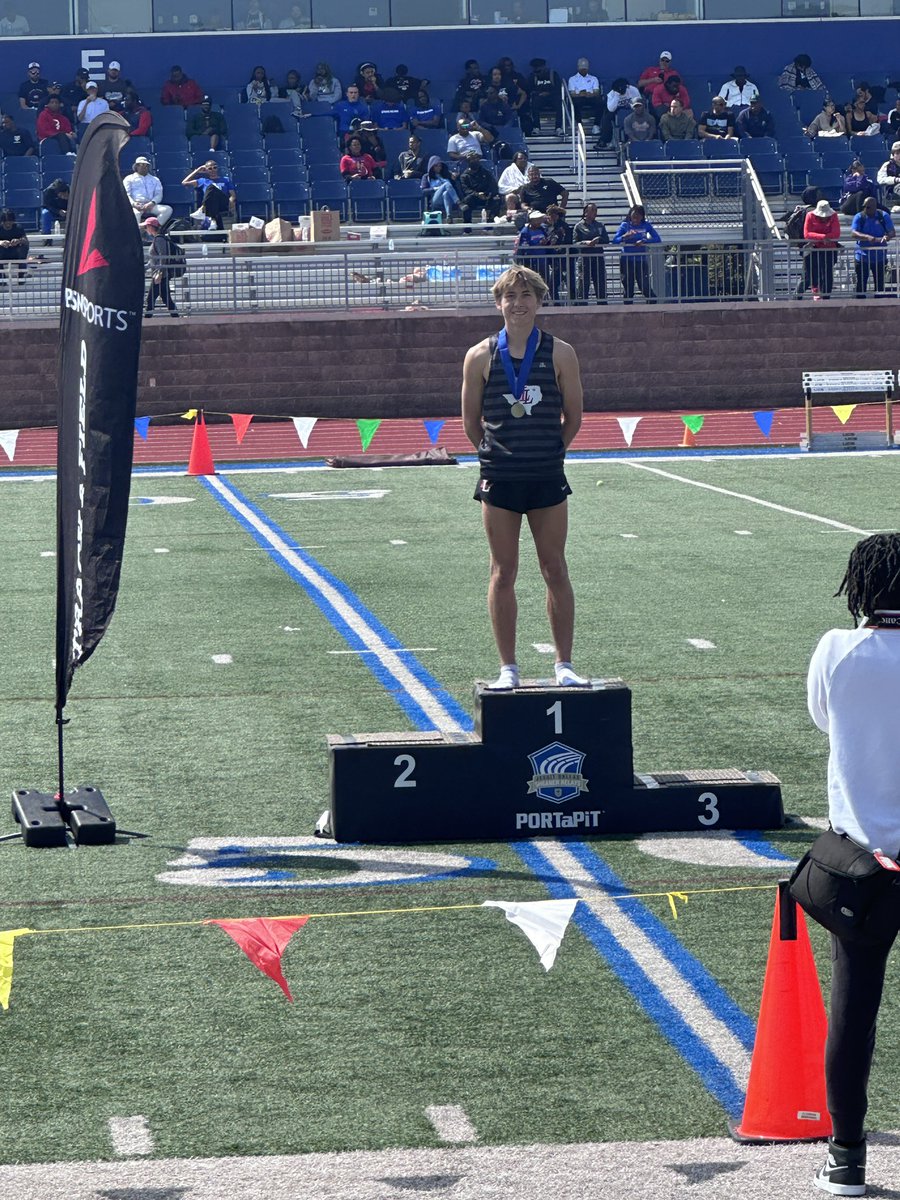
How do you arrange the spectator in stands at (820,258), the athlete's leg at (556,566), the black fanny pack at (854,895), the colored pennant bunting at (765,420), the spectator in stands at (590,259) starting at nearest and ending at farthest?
the black fanny pack at (854,895) < the athlete's leg at (556,566) < the colored pennant bunting at (765,420) < the spectator in stands at (590,259) < the spectator in stands at (820,258)

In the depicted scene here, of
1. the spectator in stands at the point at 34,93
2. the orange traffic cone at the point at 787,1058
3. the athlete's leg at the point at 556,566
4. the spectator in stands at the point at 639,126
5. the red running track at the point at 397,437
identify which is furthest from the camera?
the spectator in stands at the point at 34,93

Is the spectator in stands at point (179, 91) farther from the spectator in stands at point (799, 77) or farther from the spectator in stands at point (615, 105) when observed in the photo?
the spectator in stands at point (799, 77)

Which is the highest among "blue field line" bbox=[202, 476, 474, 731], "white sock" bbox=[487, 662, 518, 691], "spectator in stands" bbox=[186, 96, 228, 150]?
"spectator in stands" bbox=[186, 96, 228, 150]

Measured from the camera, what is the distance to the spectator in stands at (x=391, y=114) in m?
37.0

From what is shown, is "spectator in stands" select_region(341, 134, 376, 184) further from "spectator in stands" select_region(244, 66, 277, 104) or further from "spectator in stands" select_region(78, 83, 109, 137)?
"spectator in stands" select_region(78, 83, 109, 137)

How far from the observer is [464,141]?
3481 centimetres

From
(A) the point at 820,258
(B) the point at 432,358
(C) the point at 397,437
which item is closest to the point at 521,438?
(C) the point at 397,437

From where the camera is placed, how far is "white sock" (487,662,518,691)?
704 cm

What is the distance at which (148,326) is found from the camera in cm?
2723

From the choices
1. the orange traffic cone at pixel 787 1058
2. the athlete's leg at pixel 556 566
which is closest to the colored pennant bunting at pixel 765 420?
the athlete's leg at pixel 556 566

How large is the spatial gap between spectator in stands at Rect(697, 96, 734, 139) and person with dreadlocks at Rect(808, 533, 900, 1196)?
3399 centimetres

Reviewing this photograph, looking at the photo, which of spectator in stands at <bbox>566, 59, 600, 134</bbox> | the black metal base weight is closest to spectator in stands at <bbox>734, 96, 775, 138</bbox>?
spectator in stands at <bbox>566, 59, 600, 134</bbox>

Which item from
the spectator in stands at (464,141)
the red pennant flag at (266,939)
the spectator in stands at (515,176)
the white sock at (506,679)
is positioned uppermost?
the spectator in stands at (464,141)

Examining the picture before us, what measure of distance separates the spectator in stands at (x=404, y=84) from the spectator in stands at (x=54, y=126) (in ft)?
20.3
